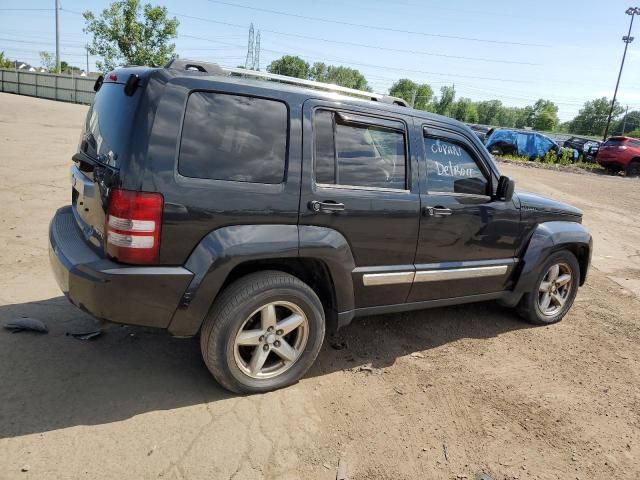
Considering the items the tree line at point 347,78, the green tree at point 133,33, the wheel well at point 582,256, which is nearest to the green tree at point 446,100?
the tree line at point 347,78

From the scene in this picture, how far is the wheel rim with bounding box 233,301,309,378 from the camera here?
296cm

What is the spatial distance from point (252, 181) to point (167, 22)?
3685cm

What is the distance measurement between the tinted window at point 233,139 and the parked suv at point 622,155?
24641 mm

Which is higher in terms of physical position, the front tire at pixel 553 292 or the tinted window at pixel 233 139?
the tinted window at pixel 233 139

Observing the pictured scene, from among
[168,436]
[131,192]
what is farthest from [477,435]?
[131,192]

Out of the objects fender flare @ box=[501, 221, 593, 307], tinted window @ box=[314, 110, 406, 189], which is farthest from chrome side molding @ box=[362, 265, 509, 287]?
tinted window @ box=[314, 110, 406, 189]

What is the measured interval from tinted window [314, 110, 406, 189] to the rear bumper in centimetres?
111

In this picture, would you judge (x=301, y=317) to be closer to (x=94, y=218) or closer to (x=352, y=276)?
(x=352, y=276)

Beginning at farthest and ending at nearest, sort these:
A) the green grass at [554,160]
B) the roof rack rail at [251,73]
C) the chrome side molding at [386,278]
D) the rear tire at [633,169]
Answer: the green grass at [554,160]
the rear tire at [633,169]
the chrome side molding at [386,278]
the roof rack rail at [251,73]

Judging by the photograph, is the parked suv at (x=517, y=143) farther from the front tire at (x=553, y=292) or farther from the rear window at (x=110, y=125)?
the rear window at (x=110, y=125)

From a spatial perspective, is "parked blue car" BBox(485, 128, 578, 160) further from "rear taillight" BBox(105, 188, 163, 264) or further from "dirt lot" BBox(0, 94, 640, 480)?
"rear taillight" BBox(105, 188, 163, 264)

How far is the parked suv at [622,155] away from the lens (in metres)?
22.6

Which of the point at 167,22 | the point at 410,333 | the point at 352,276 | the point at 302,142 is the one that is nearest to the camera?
the point at 302,142

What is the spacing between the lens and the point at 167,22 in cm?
3469
